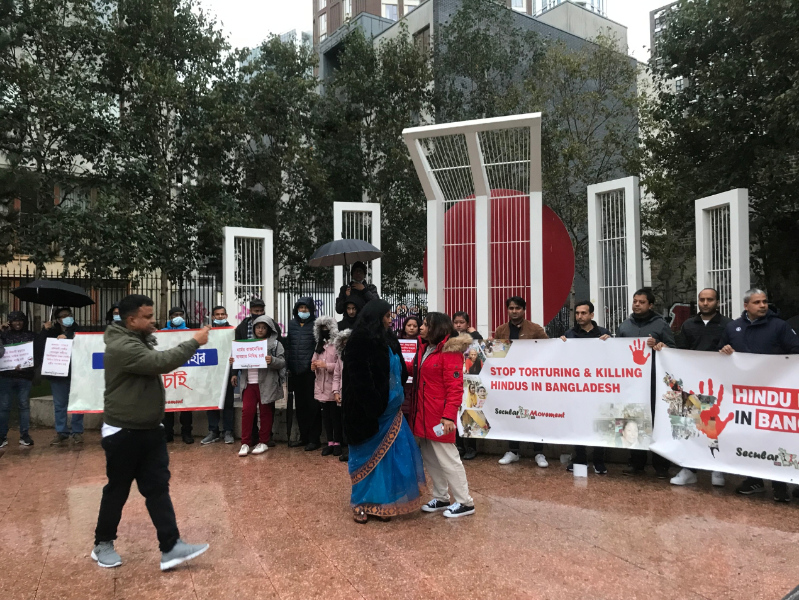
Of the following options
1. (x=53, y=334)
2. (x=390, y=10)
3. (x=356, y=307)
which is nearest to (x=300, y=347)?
(x=356, y=307)

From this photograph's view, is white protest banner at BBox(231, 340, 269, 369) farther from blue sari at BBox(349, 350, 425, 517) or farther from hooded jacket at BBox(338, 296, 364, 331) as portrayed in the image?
blue sari at BBox(349, 350, 425, 517)

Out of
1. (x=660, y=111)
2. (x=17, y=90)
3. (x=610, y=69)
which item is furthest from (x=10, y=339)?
(x=610, y=69)

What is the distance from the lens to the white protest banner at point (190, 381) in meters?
8.03

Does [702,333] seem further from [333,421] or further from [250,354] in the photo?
[250,354]

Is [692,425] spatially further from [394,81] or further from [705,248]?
[394,81]

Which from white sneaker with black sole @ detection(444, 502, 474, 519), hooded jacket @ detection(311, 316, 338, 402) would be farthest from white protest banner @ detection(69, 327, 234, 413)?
white sneaker with black sole @ detection(444, 502, 474, 519)

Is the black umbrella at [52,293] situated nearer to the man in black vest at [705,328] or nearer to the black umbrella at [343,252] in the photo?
the black umbrella at [343,252]

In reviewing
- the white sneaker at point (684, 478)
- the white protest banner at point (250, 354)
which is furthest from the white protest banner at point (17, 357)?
the white sneaker at point (684, 478)

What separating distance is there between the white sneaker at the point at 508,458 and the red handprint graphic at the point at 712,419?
1883 mm

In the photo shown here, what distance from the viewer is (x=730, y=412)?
5578 mm

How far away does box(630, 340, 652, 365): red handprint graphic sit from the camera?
6141 millimetres

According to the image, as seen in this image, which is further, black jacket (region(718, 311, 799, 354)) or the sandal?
black jacket (region(718, 311, 799, 354))

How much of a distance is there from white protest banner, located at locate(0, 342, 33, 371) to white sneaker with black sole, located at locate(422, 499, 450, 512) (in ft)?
18.9

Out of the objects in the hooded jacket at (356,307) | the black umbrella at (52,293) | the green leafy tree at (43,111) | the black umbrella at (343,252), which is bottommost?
the hooded jacket at (356,307)
